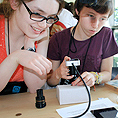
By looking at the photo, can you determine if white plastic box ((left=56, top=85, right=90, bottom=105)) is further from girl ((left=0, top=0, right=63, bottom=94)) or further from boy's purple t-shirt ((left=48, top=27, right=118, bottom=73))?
boy's purple t-shirt ((left=48, top=27, right=118, bottom=73))

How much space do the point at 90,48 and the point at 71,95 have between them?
52 centimetres

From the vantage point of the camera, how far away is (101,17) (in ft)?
2.86

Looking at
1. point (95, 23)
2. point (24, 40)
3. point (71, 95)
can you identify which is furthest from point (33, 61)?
point (95, 23)

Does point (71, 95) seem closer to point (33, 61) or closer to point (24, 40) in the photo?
point (33, 61)

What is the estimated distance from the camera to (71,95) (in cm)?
69

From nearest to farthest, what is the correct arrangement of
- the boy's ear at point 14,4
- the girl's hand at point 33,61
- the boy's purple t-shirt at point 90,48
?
the girl's hand at point 33,61 → the boy's ear at point 14,4 → the boy's purple t-shirt at point 90,48

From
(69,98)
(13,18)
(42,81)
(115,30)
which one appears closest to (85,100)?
(69,98)

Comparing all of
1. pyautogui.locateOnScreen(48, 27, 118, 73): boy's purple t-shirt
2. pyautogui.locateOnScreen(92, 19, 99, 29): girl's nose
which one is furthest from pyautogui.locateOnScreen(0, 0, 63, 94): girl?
pyautogui.locateOnScreen(92, 19, 99, 29): girl's nose

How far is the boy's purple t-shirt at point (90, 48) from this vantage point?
1.08 meters

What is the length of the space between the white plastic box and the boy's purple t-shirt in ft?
1.36

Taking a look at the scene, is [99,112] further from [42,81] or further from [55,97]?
[42,81]

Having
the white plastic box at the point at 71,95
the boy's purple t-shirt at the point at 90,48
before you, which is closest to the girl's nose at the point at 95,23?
the boy's purple t-shirt at the point at 90,48

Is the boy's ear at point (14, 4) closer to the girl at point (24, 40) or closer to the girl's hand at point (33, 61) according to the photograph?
the girl at point (24, 40)

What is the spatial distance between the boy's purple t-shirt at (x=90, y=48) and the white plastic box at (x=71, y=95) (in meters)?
0.42
